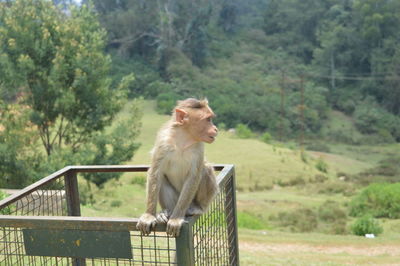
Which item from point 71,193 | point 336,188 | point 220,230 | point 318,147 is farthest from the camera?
point 318,147

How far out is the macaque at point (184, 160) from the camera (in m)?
3.16

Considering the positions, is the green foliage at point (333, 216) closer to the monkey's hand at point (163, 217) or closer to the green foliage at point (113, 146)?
the green foliage at point (113, 146)

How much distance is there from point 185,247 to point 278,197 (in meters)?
17.4

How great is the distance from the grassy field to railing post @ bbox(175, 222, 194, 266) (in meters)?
4.18

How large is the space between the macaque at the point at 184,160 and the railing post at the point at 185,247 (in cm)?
45

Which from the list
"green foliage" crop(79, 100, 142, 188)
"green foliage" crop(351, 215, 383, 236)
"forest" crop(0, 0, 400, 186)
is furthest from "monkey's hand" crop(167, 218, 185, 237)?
"forest" crop(0, 0, 400, 186)

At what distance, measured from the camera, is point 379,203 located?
16141 mm

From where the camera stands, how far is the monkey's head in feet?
10.5

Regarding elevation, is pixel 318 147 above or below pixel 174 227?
below

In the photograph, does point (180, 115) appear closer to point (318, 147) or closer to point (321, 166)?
point (321, 166)

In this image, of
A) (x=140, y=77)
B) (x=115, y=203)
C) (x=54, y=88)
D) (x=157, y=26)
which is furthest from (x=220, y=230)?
(x=157, y=26)

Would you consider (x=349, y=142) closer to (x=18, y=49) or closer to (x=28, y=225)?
(x=18, y=49)

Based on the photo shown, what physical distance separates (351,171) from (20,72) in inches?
794

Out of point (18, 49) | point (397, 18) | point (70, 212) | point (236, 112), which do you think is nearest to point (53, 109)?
point (18, 49)
